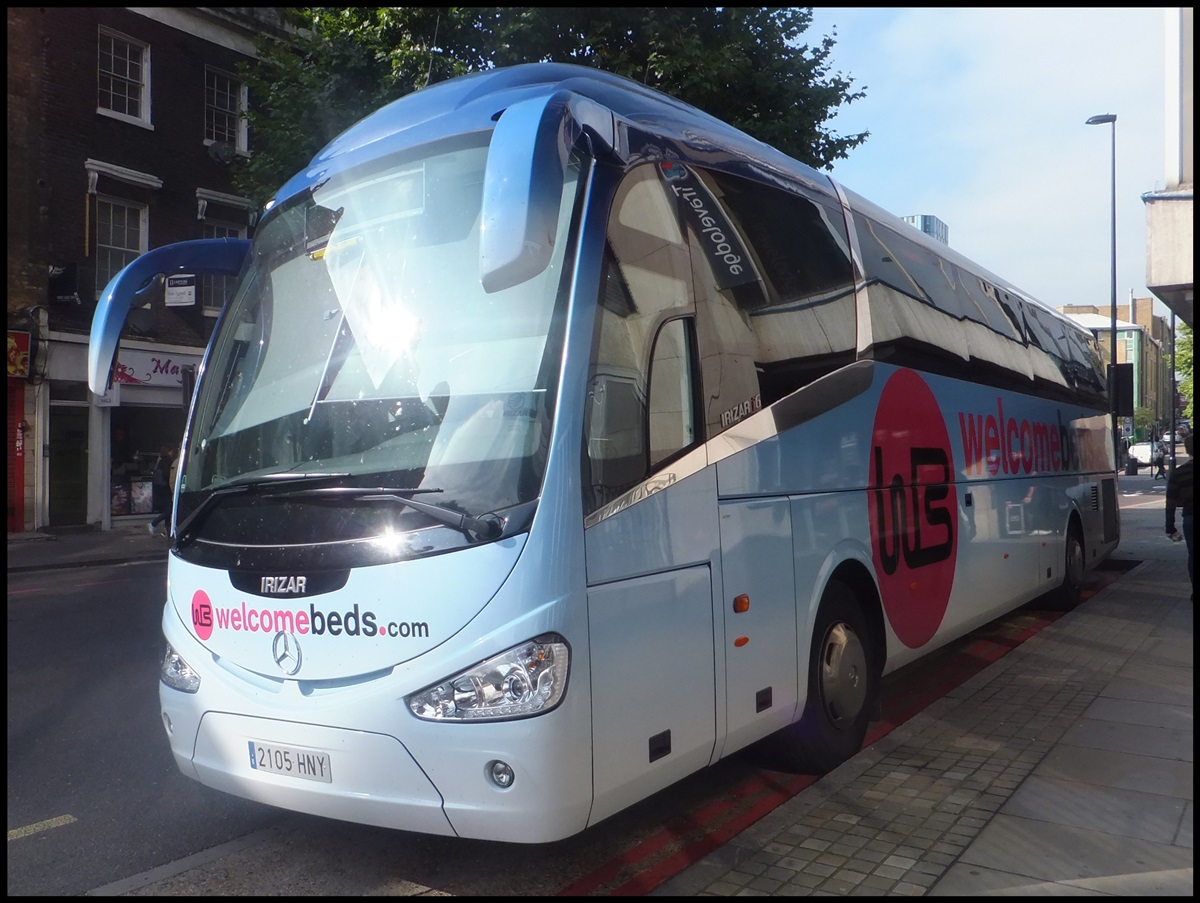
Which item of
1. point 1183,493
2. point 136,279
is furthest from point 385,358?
point 1183,493

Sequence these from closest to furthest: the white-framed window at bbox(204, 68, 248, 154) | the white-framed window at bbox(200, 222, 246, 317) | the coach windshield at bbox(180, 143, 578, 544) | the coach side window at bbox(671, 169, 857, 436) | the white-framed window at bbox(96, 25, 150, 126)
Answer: the coach windshield at bbox(180, 143, 578, 544), the coach side window at bbox(671, 169, 857, 436), the white-framed window at bbox(96, 25, 150, 126), the white-framed window at bbox(204, 68, 248, 154), the white-framed window at bbox(200, 222, 246, 317)

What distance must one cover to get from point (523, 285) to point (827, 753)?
314 centimetres

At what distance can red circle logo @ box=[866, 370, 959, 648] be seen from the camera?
646cm

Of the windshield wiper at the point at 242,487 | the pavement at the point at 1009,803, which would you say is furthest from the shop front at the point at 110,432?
the pavement at the point at 1009,803

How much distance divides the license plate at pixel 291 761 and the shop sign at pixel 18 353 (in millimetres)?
18117

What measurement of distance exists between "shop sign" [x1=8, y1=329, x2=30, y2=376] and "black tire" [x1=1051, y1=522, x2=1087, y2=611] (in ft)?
58.9

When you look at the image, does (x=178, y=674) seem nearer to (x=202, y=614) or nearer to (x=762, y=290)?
(x=202, y=614)

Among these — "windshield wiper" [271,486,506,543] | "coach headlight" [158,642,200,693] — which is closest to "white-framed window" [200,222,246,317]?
"coach headlight" [158,642,200,693]

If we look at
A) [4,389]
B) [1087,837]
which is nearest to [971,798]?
[1087,837]

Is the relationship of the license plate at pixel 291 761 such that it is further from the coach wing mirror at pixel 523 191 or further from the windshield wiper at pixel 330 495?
the coach wing mirror at pixel 523 191

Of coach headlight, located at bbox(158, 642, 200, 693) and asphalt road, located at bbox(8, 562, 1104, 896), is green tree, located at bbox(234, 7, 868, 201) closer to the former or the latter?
asphalt road, located at bbox(8, 562, 1104, 896)

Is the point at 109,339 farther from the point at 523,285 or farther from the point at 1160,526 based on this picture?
the point at 1160,526

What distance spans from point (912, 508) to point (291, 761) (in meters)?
4.48

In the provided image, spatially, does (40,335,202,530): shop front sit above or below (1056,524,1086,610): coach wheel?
above
